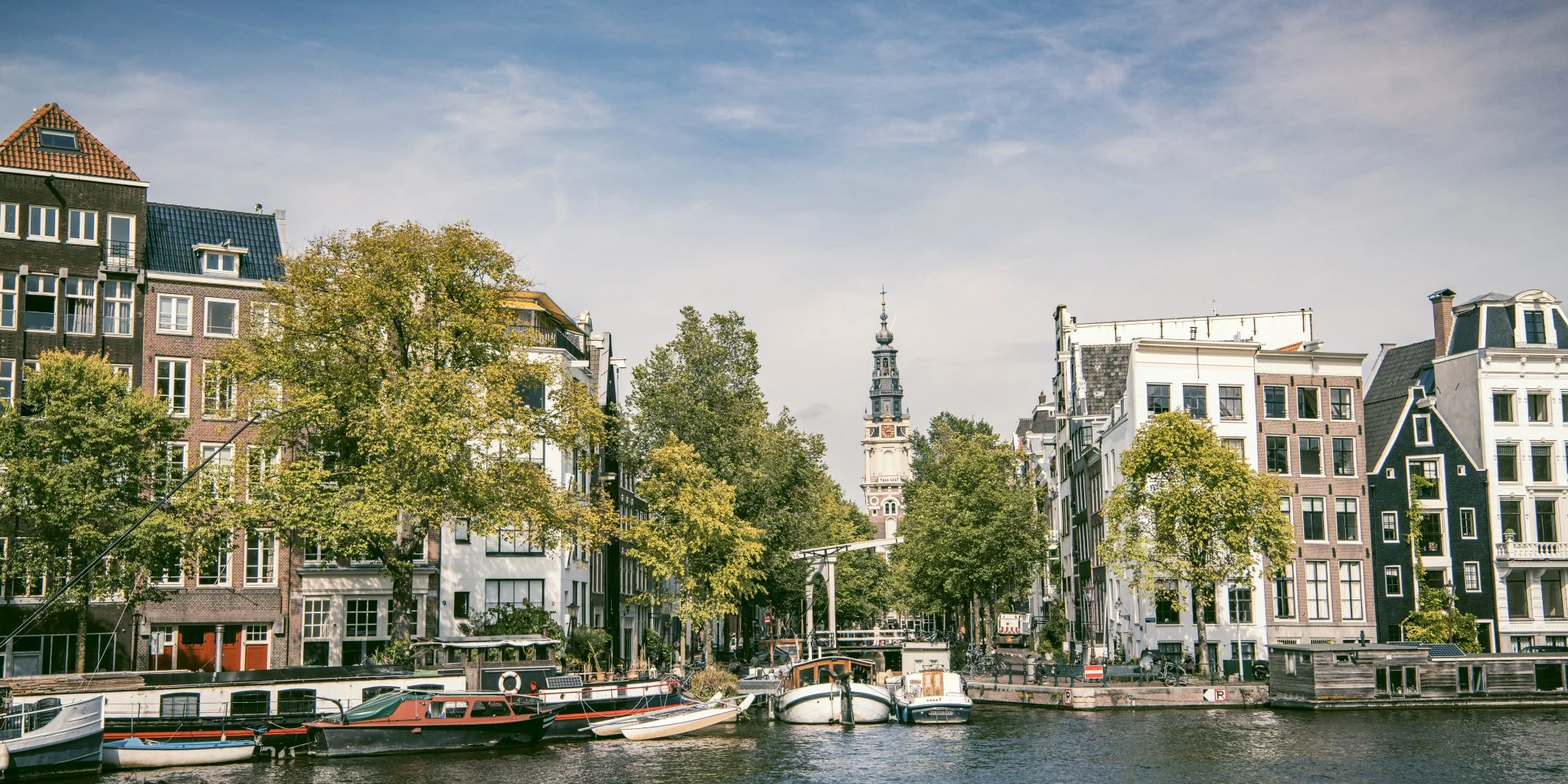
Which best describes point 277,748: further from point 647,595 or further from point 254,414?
point 647,595

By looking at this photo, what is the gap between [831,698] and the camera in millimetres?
60469

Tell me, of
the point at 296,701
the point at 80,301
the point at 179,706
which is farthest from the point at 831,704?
the point at 80,301

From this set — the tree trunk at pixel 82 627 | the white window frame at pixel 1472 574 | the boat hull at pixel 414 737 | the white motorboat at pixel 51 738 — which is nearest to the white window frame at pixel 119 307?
the tree trunk at pixel 82 627

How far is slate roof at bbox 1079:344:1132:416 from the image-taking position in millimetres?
90375

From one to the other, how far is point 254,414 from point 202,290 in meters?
15.5

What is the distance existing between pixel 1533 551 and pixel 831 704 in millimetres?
41677

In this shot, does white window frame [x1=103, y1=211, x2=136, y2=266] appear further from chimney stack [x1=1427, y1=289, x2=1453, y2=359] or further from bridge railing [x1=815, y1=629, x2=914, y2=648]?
chimney stack [x1=1427, y1=289, x2=1453, y2=359]

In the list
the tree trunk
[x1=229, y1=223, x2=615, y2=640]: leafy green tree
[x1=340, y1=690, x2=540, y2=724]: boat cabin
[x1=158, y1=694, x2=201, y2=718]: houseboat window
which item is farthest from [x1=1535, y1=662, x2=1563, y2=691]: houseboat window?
the tree trunk

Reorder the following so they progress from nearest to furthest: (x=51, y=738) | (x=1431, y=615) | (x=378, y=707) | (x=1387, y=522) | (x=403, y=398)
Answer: (x=51, y=738) → (x=378, y=707) → (x=403, y=398) → (x=1431, y=615) → (x=1387, y=522)

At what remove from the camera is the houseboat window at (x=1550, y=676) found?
207ft

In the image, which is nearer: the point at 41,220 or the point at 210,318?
the point at 41,220

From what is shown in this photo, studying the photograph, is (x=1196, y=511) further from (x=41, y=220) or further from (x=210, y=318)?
(x=41, y=220)

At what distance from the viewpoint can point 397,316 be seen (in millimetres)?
54500

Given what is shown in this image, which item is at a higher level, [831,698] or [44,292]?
[44,292]
